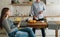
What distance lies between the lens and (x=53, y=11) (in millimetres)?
6562

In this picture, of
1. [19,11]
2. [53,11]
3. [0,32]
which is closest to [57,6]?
[53,11]

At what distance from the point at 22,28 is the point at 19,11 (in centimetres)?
265

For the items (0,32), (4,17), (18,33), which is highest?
(4,17)

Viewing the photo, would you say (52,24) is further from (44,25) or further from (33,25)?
(33,25)

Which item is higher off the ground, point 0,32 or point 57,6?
point 57,6

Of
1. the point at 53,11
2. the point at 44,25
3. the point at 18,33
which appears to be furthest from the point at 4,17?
the point at 53,11

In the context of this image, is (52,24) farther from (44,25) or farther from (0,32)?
(0,32)

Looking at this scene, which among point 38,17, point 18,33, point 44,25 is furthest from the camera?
point 38,17

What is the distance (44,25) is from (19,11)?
2786mm

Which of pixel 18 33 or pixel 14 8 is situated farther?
pixel 14 8

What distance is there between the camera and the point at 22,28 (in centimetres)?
406

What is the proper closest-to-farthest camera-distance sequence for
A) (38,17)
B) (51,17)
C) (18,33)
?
(18,33), (38,17), (51,17)

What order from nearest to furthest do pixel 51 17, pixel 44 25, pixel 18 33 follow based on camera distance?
pixel 18 33 < pixel 44 25 < pixel 51 17

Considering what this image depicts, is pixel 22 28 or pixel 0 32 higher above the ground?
pixel 22 28
